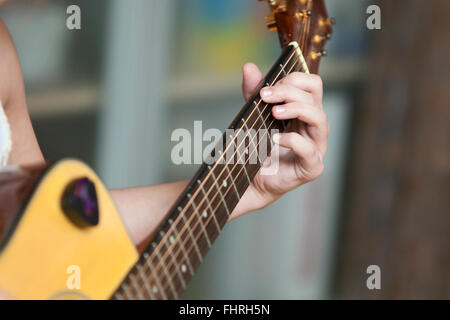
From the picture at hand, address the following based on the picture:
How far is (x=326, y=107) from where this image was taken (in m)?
2.02

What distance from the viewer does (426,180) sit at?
5.82 ft

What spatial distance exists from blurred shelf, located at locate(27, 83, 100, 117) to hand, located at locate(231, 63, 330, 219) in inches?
39.4

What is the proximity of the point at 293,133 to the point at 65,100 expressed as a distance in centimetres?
113

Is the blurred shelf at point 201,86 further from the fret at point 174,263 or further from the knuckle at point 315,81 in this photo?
the fret at point 174,263

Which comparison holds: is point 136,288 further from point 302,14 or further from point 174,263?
point 302,14

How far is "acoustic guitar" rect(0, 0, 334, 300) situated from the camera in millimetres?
470

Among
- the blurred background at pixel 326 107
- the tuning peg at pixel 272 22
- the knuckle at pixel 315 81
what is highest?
the tuning peg at pixel 272 22

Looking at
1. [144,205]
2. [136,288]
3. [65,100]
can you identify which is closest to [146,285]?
[136,288]

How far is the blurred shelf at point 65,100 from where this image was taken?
1.62 meters

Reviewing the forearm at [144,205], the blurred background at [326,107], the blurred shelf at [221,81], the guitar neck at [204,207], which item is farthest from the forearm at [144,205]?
the blurred shelf at [221,81]

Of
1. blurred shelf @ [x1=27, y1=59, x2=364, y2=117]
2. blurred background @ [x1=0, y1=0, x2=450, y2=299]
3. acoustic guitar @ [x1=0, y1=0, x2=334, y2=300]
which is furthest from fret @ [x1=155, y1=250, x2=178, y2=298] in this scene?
blurred shelf @ [x1=27, y1=59, x2=364, y2=117]

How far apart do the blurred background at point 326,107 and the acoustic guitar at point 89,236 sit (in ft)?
3.64

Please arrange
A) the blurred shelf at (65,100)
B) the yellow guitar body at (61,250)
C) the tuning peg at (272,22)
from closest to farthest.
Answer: the yellow guitar body at (61,250) → the tuning peg at (272,22) → the blurred shelf at (65,100)
